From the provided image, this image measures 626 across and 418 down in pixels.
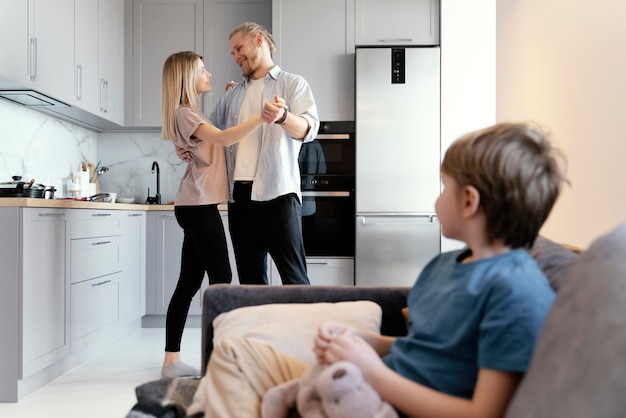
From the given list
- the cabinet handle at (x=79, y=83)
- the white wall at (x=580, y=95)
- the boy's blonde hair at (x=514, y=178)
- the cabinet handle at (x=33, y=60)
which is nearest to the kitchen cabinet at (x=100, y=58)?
the cabinet handle at (x=79, y=83)

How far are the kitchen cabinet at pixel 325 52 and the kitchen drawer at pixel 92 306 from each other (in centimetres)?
175

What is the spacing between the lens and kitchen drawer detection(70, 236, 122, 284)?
10.5 ft

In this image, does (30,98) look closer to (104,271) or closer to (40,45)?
(40,45)

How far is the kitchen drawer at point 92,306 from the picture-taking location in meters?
3.20

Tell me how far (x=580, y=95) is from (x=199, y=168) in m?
1.56

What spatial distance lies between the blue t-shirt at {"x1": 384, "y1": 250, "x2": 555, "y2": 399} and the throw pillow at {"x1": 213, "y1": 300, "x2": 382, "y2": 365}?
0.21 metres

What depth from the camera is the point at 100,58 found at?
410 cm

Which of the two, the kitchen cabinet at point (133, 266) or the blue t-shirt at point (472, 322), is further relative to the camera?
the kitchen cabinet at point (133, 266)

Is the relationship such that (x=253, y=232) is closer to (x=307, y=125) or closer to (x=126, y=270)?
(x=307, y=125)

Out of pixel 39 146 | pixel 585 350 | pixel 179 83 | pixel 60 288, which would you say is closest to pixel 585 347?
pixel 585 350

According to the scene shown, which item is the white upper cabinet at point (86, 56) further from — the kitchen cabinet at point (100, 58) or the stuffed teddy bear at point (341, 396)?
the stuffed teddy bear at point (341, 396)

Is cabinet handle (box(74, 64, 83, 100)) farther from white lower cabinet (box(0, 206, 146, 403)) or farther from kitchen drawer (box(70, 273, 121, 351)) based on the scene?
kitchen drawer (box(70, 273, 121, 351))

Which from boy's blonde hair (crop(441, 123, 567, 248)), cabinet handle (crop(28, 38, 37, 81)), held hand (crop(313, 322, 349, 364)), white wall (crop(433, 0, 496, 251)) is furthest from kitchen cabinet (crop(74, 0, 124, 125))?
boy's blonde hair (crop(441, 123, 567, 248))

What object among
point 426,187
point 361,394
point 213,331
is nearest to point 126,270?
point 426,187
